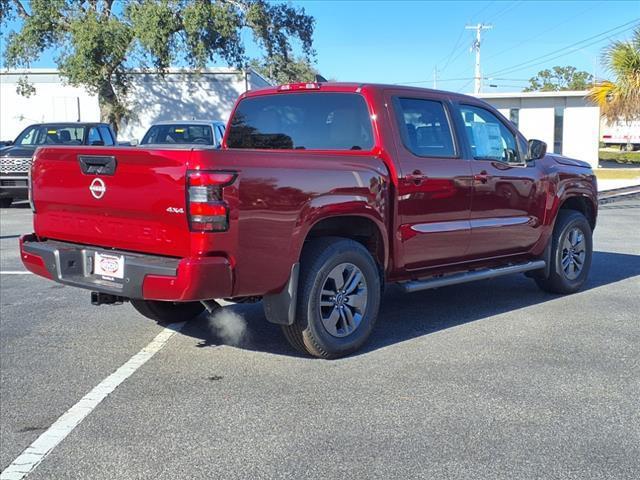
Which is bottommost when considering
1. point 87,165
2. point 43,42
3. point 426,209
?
point 426,209

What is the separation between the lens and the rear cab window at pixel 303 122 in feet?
18.5

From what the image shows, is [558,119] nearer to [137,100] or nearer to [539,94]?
[539,94]

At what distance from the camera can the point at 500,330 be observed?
5980 millimetres

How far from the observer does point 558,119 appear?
32.8m

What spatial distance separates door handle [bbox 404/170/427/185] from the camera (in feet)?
18.1

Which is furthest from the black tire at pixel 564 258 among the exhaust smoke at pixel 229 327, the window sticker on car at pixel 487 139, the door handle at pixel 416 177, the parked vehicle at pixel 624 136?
the parked vehicle at pixel 624 136

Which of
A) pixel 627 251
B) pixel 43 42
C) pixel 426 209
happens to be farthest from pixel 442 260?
pixel 43 42

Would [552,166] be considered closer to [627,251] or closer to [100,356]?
[627,251]

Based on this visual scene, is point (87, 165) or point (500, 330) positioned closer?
point (87, 165)

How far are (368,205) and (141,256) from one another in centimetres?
167

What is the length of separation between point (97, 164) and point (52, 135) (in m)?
13.1

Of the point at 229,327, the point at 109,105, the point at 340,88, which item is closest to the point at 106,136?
the point at 229,327

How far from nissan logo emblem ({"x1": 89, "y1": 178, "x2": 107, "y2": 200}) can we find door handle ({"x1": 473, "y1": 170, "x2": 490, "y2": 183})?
315 cm

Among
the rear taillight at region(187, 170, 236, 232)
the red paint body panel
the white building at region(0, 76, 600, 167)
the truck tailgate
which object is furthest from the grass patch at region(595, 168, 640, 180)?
the rear taillight at region(187, 170, 236, 232)
